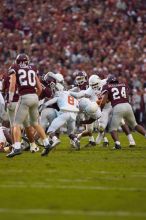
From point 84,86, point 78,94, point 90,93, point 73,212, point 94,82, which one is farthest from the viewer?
point 84,86

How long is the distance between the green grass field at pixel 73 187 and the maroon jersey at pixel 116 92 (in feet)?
7.63

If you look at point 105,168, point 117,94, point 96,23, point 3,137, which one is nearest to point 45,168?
point 105,168

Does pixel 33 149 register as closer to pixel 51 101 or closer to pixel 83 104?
pixel 51 101

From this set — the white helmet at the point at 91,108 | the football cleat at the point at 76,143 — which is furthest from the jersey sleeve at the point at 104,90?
the football cleat at the point at 76,143

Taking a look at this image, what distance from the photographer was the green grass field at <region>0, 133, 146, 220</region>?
8039mm

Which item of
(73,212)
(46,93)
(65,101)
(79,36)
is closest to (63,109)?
(65,101)

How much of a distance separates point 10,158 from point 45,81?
2.75m

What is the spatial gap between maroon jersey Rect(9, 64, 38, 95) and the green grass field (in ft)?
3.79

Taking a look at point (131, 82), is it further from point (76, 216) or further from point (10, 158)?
point (76, 216)

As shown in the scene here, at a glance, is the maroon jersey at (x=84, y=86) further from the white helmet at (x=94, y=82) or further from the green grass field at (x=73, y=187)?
the green grass field at (x=73, y=187)

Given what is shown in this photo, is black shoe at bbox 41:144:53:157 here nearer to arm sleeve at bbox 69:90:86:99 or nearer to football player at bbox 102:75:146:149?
arm sleeve at bbox 69:90:86:99

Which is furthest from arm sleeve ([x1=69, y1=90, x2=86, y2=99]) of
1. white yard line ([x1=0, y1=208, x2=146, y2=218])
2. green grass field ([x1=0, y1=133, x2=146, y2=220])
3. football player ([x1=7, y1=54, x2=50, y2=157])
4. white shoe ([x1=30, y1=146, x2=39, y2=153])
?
white yard line ([x1=0, y1=208, x2=146, y2=218])

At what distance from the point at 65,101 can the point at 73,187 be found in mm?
6030

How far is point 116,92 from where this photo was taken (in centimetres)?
1677
